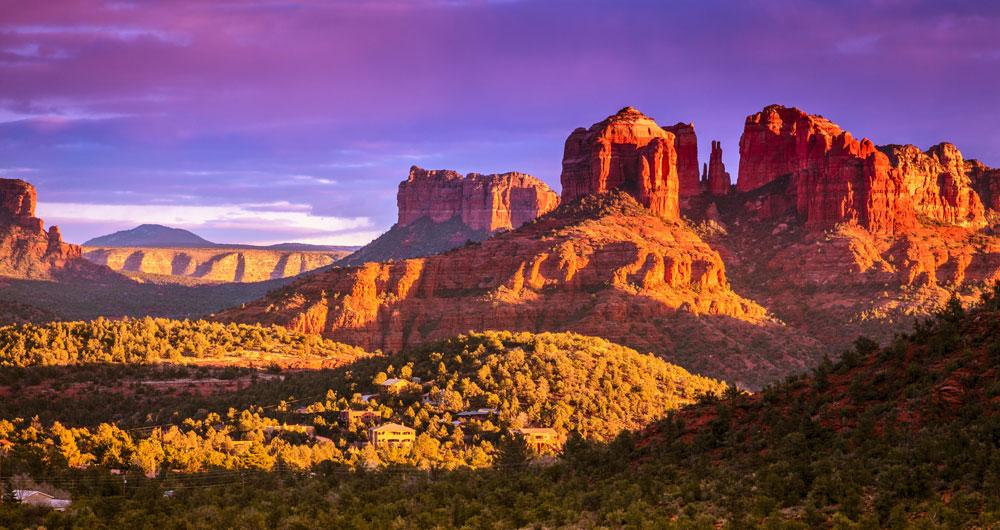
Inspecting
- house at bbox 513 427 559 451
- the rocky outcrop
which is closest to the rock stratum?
the rocky outcrop

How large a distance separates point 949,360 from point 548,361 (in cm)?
5095

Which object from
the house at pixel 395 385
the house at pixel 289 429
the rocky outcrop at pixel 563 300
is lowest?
the house at pixel 289 429

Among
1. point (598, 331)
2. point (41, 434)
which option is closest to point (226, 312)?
point (598, 331)

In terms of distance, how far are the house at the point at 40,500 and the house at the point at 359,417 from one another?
2643 cm

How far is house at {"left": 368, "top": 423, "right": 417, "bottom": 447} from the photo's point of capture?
78938mm

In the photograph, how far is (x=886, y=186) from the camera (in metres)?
193

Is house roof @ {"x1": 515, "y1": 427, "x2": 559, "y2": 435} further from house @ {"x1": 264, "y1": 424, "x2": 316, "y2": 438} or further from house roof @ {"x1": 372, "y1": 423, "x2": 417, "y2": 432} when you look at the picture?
→ house @ {"x1": 264, "y1": 424, "x2": 316, "y2": 438}

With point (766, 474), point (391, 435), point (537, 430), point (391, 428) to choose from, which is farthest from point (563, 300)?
point (766, 474)

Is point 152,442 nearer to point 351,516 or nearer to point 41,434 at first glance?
point 41,434

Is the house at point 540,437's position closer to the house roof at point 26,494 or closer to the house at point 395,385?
the house at point 395,385

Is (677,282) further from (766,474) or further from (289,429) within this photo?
(766,474)

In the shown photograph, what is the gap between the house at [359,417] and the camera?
84125 millimetres

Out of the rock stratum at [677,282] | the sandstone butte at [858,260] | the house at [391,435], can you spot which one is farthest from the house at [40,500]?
the sandstone butte at [858,260]

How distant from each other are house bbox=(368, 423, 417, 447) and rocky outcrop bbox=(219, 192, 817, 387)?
221 feet
